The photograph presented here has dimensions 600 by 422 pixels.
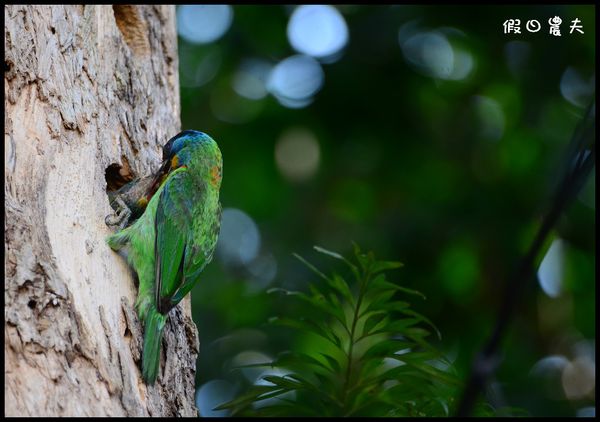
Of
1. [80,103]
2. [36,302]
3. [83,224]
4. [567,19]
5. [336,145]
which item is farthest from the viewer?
[336,145]

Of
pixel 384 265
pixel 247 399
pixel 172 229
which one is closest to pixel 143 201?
pixel 172 229

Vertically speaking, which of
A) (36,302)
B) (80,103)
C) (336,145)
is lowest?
(336,145)

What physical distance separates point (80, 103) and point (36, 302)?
1.01 metres

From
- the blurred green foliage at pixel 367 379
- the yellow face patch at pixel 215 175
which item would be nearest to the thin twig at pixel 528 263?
the blurred green foliage at pixel 367 379

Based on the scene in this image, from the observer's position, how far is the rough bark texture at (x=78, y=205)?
2.45 m

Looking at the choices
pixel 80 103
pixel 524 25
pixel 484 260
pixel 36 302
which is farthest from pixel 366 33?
pixel 36 302

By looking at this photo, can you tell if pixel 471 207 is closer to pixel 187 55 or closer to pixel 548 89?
pixel 548 89

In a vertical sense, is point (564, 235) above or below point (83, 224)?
below

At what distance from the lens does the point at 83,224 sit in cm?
300

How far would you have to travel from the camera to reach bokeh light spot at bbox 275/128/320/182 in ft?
25.8

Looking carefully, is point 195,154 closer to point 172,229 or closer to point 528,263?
point 172,229

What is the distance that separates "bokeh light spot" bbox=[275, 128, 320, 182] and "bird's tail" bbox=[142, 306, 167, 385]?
194 inches

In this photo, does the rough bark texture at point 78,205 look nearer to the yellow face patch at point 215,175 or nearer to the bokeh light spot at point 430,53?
the yellow face patch at point 215,175

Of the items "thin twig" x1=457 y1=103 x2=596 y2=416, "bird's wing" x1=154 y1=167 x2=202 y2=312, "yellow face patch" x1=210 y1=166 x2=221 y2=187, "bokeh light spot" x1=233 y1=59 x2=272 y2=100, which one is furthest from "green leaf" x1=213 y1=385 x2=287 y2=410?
"bokeh light spot" x1=233 y1=59 x2=272 y2=100
